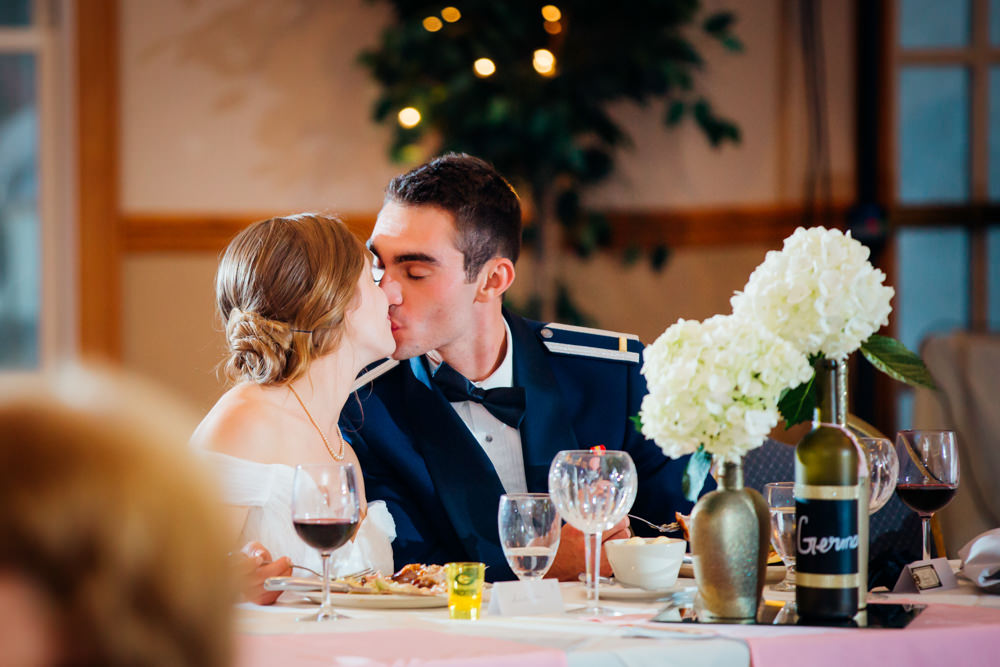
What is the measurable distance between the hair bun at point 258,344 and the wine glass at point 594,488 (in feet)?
2.17

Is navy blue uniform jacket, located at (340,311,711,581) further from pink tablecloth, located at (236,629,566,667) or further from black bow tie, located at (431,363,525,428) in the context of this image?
pink tablecloth, located at (236,629,566,667)

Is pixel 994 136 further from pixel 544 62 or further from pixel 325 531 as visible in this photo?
pixel 325 531

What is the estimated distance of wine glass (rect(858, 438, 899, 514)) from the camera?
61.7 inches

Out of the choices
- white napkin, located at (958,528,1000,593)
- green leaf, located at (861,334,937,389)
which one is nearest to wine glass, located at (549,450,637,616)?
green leaf, located at (861,334,937,389)

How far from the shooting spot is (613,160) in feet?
13.9

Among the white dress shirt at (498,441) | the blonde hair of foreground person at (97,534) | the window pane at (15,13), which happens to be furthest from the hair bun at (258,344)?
the window pane at (15,13)

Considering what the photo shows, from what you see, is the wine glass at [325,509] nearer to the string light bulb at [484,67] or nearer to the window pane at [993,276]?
the string light bulb at [484,67]

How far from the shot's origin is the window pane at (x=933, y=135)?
436cm

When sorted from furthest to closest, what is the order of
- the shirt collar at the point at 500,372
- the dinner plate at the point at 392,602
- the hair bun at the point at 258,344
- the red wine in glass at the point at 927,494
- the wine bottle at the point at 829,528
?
the shirt collar at the point at 500,372, the hair bun at the point at 258,344, the red wine in glass at the point at 927,494, the dinner plate at the point at 392,602, the wine bottle at the point at 829,528

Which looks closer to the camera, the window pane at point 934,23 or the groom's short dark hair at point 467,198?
the groom's short dark hair at point 467,198

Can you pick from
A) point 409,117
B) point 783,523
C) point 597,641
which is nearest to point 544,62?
point 409,117

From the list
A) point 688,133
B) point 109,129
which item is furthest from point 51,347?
point 688,133

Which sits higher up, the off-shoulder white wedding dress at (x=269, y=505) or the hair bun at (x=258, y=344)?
the hair bun at (x=258, y=344)

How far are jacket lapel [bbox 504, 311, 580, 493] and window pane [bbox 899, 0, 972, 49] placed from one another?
270 centimetres
